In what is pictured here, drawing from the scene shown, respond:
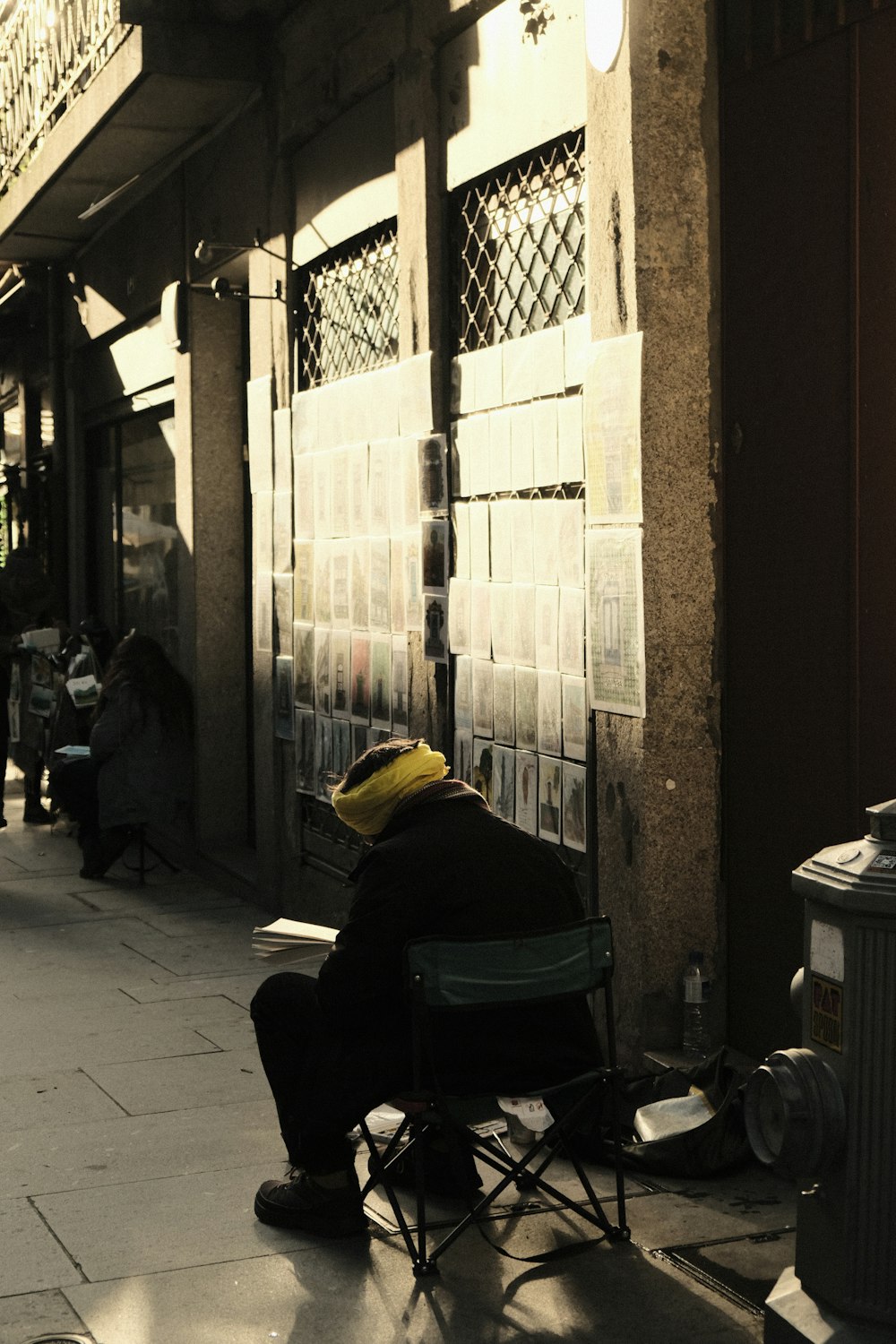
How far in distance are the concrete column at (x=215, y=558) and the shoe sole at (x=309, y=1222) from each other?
242 inches

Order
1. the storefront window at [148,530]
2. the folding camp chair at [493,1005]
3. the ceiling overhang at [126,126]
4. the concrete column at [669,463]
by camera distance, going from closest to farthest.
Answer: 1. the folding camp chair at [493,1005]
2. the concrete column at [669,463]
3. the ceiling overhang at [126,126]
4. the storefront window at [148,530]

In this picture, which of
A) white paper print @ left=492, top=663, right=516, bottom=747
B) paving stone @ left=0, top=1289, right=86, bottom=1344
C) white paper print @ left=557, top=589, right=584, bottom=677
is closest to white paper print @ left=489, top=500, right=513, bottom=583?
white paper print @ left=492, top=663, right=516, bottom=747

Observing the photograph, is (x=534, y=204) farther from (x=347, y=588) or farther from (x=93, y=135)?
(x=93, y=135)

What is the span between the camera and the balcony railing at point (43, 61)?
10.3 meters

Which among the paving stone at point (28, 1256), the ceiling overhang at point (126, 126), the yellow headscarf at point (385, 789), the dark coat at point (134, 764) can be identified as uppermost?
the ceiling overhang at point (126, 126)

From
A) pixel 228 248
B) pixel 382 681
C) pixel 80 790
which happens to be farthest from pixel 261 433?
pixel 80 790

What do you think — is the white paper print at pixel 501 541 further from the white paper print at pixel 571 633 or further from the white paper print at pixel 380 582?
the white paper print at pixel 380 582

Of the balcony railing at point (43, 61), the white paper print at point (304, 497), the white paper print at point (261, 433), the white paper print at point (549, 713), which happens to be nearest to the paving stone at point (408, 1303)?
the white paper print at point (549, 713)

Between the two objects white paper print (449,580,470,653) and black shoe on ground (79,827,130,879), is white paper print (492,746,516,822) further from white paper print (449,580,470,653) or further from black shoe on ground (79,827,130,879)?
black shoe on ground (79,827,130,879)

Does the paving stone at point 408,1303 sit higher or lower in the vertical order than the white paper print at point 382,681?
lower

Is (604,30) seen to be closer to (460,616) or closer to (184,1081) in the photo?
(460,616)

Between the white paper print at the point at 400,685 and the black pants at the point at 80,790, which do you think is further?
the black pants at the point at 80,790

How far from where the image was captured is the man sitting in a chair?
4.45 metres

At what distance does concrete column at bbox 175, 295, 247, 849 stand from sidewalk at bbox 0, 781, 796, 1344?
150 inches
